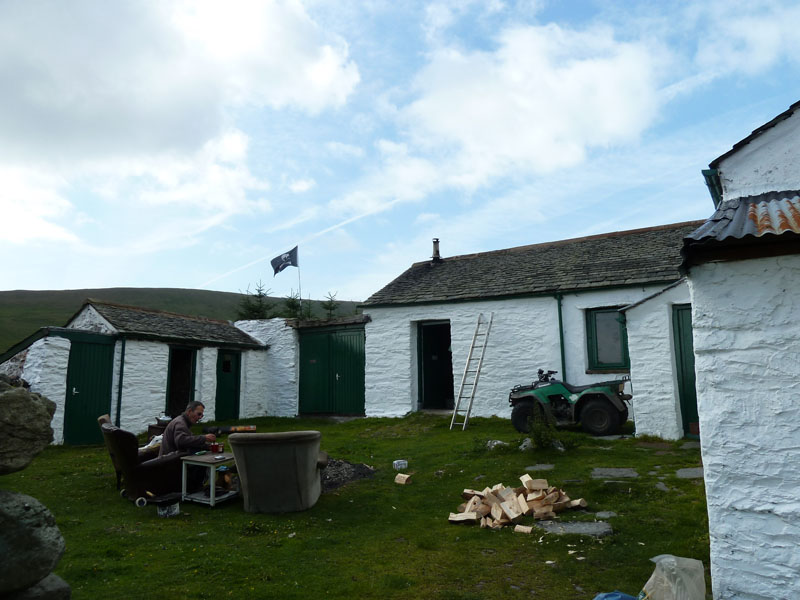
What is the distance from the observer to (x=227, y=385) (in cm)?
1650

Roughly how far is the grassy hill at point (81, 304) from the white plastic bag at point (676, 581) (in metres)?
41.0

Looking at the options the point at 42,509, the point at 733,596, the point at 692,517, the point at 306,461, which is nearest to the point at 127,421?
the point at 306,461

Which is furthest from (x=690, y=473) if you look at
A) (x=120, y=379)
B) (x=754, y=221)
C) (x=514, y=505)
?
(x=120, y=379)

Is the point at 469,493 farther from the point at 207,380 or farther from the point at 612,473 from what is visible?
the point at 207,380

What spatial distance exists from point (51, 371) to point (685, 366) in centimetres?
1265

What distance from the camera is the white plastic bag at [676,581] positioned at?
10.4ft

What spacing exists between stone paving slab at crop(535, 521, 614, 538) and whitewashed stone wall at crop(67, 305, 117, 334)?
37.2 ft

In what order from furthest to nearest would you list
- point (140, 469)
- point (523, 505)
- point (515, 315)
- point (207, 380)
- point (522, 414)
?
1. point (207, 380)
2. point (515, 315)
3. point (522, 414)
4. point (140, 469)
5. point (523, 505)

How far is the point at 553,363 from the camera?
42.9 feet

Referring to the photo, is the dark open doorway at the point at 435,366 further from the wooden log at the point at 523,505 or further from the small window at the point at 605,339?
the wooden log at the point at 523,505

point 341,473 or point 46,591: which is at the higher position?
point 46,591

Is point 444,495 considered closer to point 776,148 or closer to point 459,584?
point 459,584

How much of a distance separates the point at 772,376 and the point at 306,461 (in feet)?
15.1

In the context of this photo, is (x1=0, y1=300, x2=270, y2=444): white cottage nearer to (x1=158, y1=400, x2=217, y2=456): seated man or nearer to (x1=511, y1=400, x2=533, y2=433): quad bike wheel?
(x1=158, y1=400, x2=217, y2=456): seated man
